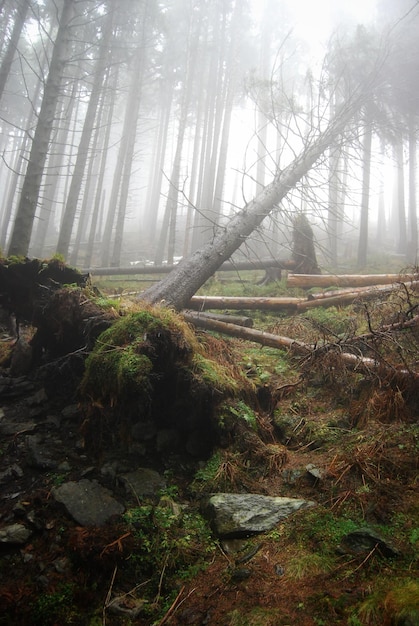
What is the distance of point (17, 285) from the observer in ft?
16.6

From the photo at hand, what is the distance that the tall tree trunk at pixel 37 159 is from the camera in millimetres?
8578

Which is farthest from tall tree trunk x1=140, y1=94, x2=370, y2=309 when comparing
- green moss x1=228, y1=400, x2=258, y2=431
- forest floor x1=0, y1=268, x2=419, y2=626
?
forest floor x1=0, y1=268, x2=419, y2=626

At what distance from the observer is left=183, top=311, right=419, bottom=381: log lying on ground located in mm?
3797

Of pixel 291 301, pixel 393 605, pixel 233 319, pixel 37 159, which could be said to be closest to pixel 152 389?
pixel 393 605

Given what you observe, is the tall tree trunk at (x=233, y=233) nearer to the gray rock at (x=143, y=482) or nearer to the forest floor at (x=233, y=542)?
the forest floor at (x=233, y=542)

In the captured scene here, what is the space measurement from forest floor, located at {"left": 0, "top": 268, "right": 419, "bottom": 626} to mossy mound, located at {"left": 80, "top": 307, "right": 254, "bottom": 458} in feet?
0.67

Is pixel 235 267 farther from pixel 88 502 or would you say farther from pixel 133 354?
pixel 88 502

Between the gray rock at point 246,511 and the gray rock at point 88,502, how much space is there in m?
0.78

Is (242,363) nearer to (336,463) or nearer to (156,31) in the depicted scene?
(336,463)

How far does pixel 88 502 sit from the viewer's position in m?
2.80

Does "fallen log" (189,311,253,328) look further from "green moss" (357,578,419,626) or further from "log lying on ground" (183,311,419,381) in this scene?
"green moss" (357,578,419,626)

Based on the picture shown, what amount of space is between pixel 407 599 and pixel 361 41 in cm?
1895

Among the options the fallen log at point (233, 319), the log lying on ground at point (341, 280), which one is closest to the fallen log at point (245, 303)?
the fallen log at point (233, 319)

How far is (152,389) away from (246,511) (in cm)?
141
